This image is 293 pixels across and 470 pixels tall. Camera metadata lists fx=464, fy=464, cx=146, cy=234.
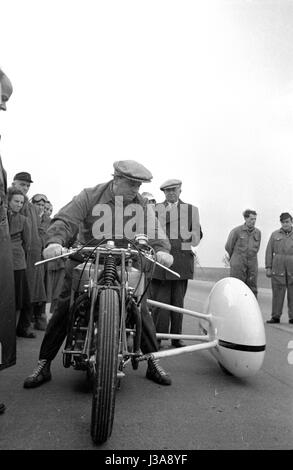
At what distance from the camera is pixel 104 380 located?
242 cm

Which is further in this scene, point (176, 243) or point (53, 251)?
point (176, 243)

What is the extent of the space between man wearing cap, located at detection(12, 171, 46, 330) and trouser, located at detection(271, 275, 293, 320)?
4.04 m

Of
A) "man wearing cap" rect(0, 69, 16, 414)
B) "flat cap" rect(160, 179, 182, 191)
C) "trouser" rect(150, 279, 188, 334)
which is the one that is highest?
"flat cap" rect(160, 179, 182, 191)

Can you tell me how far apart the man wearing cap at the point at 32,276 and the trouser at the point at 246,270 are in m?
3.66

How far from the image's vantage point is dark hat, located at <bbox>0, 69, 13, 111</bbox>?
294 cm

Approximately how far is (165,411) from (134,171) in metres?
1.75

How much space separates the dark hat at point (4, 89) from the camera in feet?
9.65

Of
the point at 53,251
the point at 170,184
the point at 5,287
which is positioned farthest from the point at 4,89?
the point at 170,184

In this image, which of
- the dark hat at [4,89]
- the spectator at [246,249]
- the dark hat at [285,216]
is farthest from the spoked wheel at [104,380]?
the dark hat at [285,216]

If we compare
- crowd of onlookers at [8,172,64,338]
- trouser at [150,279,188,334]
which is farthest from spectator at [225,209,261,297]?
crowd of onlookers at [8,172,64,338]

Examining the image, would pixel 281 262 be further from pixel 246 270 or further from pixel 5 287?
pixel 5 287

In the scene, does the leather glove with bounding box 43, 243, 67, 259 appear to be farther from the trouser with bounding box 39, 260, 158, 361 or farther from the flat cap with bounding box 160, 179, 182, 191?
the flat cap with bounding box 160, 179, 182, 191

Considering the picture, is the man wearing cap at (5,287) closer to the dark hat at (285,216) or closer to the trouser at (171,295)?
the trouser at (171,295)

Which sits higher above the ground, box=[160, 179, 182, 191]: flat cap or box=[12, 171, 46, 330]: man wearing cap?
box=[160, 179, 182, 191]: flat cap
